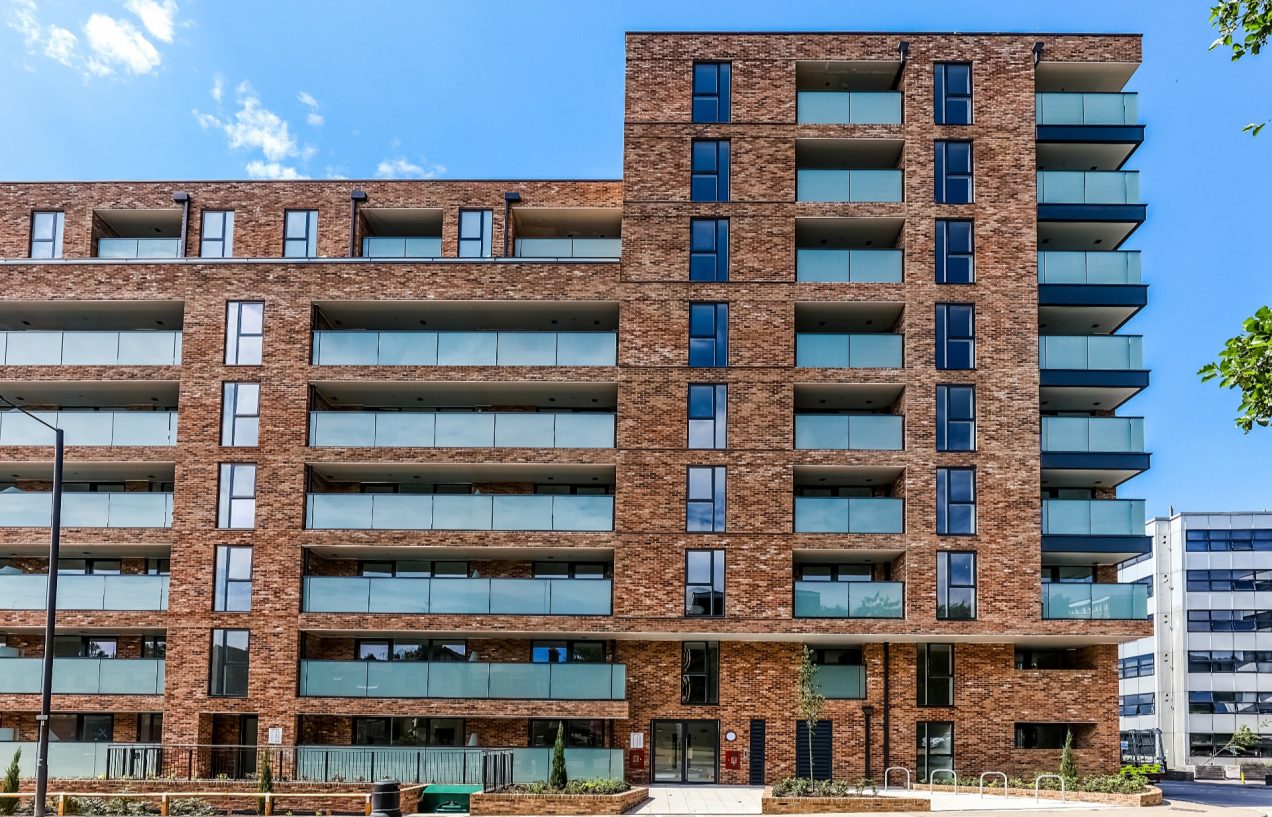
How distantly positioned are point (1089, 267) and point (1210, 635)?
139 ft

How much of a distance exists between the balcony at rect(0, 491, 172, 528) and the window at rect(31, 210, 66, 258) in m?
8.61

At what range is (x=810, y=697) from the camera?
31.5 meters

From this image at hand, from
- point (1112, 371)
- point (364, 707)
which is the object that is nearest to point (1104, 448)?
point (1112, 371)

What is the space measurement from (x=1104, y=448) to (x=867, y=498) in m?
6.93

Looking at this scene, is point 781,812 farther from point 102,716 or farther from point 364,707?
point 102,716

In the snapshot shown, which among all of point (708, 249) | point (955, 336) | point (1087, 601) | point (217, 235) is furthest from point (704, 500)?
point (217, 235)

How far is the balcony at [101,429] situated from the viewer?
118 feet

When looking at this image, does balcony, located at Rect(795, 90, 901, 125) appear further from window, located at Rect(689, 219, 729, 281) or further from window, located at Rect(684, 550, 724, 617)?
window, located at Rect(684, 550, 724, 617)

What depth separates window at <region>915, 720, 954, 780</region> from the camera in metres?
34.3

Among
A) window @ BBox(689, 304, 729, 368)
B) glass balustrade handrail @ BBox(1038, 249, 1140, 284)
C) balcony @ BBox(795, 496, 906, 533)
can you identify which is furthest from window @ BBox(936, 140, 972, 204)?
balcony @ BBox(795, 496, 906, 533)

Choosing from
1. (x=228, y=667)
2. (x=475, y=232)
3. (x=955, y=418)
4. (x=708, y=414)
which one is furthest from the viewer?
(x=475, y=232)

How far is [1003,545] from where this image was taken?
34438 millimetres

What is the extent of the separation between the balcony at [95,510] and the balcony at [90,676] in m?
3.81

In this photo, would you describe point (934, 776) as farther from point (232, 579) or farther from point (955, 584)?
point (232, 579)
